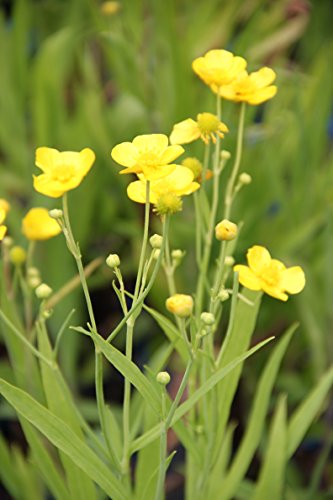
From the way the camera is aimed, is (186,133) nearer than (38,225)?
Yes

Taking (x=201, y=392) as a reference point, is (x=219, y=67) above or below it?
above

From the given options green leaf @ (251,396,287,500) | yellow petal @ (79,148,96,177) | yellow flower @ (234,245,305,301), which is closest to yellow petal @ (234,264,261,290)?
yellow flower @ (234,245,305,301)

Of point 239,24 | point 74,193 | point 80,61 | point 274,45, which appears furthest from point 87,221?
point 239,24

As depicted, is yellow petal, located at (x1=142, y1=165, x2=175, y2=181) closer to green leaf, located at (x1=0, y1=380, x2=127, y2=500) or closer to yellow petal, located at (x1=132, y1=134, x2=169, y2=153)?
yellow petal, located at (x1=132, y1=134, x2=169, y2=153)

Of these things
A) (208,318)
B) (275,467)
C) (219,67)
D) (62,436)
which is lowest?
(275,467)

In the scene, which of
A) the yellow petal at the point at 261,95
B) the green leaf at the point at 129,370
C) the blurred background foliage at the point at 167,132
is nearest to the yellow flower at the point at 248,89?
the yellow petal at the point at 261,95

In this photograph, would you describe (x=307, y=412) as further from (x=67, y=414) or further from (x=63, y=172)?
(x=63, y=172)

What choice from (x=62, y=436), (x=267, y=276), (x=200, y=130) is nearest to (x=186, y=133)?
(x=200, y=130)
